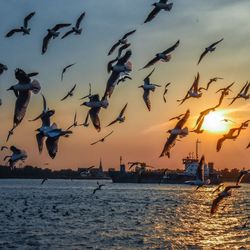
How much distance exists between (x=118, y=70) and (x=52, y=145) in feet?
13.0

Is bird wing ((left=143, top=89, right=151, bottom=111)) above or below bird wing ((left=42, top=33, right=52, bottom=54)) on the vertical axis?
below

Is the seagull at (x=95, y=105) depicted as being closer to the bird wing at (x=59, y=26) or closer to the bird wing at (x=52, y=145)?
the bird wing at (x=52, y=145)

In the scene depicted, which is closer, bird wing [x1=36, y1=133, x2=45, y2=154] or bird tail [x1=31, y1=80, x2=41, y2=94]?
bird tail [x1=31, y1=80, x2=41, y2=94]

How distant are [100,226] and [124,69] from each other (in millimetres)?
35430

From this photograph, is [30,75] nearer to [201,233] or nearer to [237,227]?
[201,233]

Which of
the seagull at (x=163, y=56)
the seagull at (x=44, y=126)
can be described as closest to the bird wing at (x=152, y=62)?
the seagull at (x=163, y=56)

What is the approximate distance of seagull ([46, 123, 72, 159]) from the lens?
17672 mm

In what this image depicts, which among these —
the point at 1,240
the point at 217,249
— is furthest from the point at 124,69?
the point at 1,240

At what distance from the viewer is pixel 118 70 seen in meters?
20.7

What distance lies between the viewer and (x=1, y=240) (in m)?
43.8

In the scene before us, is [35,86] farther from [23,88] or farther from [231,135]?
[231,135]

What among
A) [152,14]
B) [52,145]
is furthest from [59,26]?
[52,145]

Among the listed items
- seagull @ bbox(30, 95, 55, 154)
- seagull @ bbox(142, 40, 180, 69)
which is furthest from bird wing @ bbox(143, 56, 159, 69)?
seagull @ bbox(30, 95, 55, 154)

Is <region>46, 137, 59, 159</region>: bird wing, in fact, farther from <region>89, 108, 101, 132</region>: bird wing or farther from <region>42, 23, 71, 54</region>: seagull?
<region>42, 23, 71, 54</region>: seagull
